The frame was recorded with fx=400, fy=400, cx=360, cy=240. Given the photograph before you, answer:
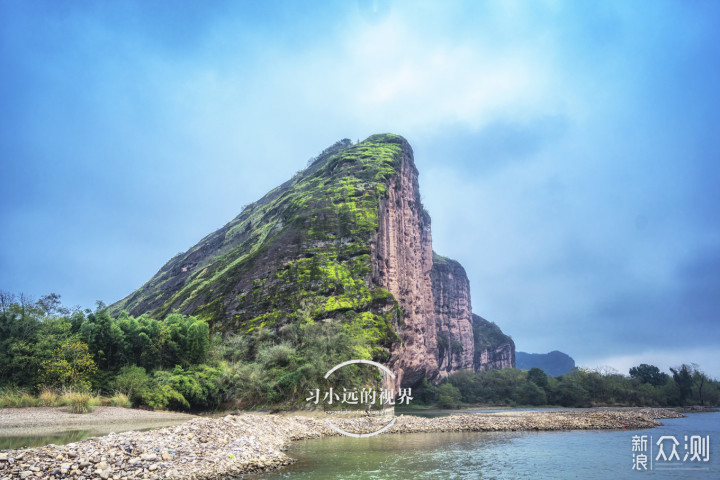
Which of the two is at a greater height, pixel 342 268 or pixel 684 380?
pixel 342 268

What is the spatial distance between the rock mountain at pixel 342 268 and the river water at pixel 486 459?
18.3 metres

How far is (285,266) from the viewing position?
5700 centimetres

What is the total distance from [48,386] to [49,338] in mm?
3484

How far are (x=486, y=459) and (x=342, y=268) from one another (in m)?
38.8

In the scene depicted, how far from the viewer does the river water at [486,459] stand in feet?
48.9

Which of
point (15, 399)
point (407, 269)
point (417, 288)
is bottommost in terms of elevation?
point (15, 399)

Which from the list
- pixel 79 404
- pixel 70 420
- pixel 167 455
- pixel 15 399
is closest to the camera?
pixel 167 455

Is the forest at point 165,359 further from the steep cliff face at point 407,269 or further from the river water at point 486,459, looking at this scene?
the steep cliff face at point 407,269

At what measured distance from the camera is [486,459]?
18.2m

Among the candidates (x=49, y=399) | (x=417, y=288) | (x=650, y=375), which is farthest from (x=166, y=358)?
(x=650, y=375)

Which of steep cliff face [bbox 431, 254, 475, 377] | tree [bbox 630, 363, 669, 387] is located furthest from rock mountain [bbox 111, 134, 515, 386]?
tree [bbox 630, 363, 669, 387]

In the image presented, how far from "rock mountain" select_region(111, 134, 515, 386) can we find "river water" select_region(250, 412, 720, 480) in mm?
18338

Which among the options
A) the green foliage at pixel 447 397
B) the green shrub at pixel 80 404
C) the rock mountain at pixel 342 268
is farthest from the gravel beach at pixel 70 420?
the green foliage at pixel 447 397

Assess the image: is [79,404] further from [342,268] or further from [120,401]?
[342,268]
